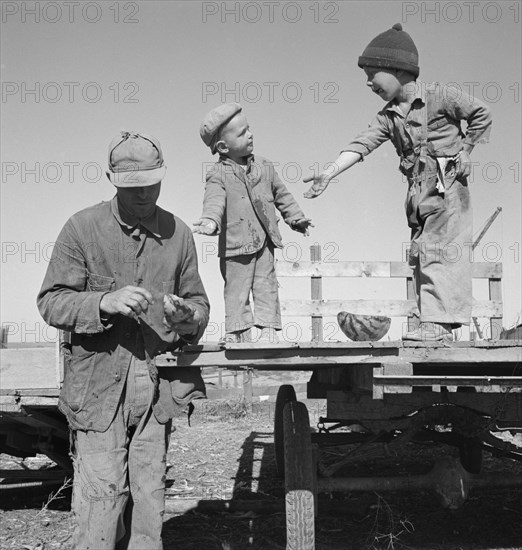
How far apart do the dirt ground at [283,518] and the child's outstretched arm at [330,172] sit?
1.71 meters

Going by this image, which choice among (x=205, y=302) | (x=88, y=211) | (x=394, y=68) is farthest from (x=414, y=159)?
(x=88, y=211)

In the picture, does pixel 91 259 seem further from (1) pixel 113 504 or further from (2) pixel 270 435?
(2) pixel 270 435

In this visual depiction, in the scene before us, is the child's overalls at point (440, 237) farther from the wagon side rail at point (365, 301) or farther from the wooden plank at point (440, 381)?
the wagon side rail at point (365, 301)

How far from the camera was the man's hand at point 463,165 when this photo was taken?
4.70 meters

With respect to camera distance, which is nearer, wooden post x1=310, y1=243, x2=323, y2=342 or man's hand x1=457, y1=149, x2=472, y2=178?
man's hand x1=457, y1=149, x2=472, y2=178

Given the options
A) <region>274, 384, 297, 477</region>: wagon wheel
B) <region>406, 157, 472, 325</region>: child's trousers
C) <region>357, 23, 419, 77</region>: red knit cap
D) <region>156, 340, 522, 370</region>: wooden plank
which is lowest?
<region>274, 384, 297, 477</region>: wagon wheel

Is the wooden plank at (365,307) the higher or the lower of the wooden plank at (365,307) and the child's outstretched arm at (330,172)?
the lower

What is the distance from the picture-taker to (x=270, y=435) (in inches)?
389

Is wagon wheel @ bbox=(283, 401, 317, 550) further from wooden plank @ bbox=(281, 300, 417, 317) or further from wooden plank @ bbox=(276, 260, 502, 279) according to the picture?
wooden plank @ bbox=(276, 260, 502, 279)

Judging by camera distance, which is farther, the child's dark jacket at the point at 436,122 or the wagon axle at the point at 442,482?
the child's dark jacket at the point at 436,122

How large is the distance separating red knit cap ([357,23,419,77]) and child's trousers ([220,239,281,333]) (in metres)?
1.50

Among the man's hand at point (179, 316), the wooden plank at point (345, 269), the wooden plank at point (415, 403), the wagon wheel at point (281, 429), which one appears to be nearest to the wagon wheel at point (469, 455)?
the wooden plank at point (415, 403)

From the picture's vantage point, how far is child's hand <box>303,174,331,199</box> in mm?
4906

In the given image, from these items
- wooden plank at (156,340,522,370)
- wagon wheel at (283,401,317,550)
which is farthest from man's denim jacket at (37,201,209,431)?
wagon wheel at (283,401,317,550)
